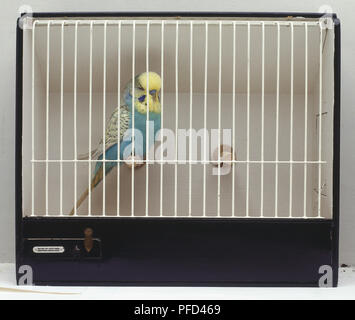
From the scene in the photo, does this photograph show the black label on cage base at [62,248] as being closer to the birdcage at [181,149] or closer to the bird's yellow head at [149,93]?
the birdcage at [181,149]

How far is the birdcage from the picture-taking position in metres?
1.33

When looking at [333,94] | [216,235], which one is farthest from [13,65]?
[333,94]

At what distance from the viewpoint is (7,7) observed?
1.66 metres

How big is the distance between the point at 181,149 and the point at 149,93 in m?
0.18

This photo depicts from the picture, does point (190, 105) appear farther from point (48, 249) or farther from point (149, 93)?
point (48, 249)

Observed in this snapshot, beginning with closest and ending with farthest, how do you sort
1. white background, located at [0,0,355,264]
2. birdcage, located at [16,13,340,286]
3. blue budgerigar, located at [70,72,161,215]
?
birdcage, located at [16,13,340,286] → blue budgerigar, located at [70,72,161,215] → white background, located at [0,0,355,264]

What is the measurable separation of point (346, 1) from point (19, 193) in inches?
40.1

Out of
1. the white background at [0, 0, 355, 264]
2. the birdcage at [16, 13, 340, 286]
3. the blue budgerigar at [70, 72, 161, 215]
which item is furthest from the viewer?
the white background at [0, 0, 355, 264]

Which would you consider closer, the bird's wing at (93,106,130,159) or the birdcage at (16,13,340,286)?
the birdcage at (16,13,340,286)

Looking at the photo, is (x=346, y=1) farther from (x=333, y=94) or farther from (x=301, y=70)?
(x=333, y=94)

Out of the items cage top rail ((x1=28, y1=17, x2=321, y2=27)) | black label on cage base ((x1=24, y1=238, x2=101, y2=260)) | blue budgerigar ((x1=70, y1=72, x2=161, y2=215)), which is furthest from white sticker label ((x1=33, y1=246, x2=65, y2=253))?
cage top rail ((x1=28, y1=17, x2=321, y2=27))

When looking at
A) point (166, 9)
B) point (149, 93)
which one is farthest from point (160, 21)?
point (166, 9)

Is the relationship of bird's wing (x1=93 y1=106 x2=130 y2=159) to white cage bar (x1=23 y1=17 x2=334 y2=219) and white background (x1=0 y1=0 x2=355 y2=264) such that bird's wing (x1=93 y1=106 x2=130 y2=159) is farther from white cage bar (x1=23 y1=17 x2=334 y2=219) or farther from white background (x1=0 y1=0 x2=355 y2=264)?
white background (x1=0 y1=0 x2=355 y2=264)

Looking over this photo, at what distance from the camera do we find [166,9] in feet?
5.43
